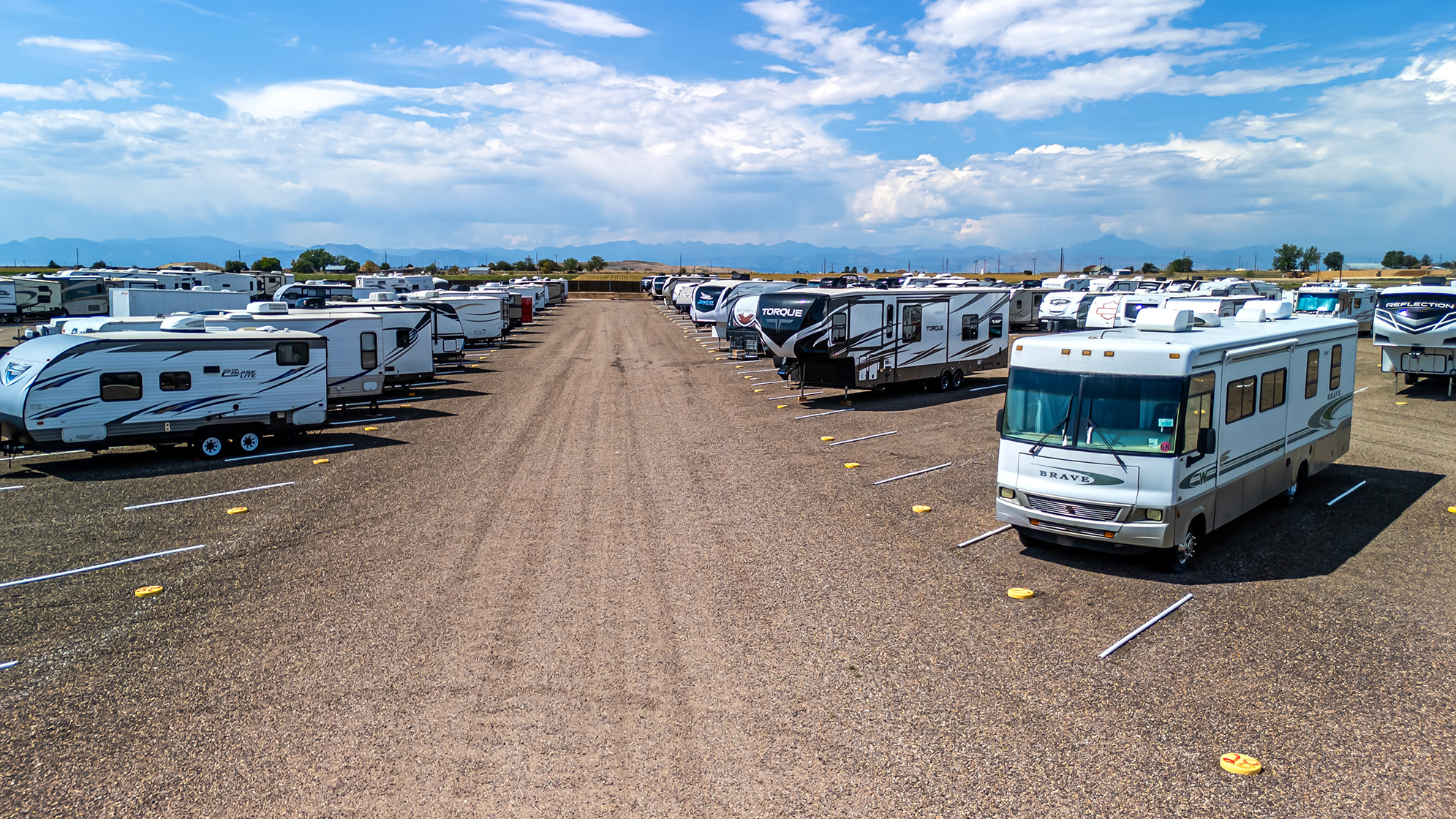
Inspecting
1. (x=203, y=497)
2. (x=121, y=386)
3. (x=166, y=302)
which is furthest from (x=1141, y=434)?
(x=166, y=302)

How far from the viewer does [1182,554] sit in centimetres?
962

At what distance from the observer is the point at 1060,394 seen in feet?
32.3

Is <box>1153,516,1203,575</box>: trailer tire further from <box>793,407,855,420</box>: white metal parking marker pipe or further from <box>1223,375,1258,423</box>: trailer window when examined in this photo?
<box>793,407,855,420</box>: white metal parking marker pipe

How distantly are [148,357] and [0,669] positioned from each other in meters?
9.54

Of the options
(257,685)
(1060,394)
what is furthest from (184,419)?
(1060,394)

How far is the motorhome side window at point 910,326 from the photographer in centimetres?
2283

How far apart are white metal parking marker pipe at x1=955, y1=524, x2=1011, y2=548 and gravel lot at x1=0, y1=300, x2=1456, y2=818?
15cm

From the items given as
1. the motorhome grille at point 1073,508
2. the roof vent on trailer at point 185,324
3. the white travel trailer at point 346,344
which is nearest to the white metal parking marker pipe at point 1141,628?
the motorhome grille at point 1073,508

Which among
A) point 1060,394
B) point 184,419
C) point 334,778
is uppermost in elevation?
point 1060,394

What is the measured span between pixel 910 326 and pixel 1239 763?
697 inches

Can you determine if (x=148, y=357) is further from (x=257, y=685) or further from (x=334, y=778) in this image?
(x=334, y=778)

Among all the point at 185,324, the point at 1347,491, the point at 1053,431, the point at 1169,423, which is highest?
the point at 185,324

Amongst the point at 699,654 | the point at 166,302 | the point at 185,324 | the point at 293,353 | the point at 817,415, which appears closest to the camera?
the point at 699,654

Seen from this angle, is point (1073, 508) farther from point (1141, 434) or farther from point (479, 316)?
point (479, 316)
